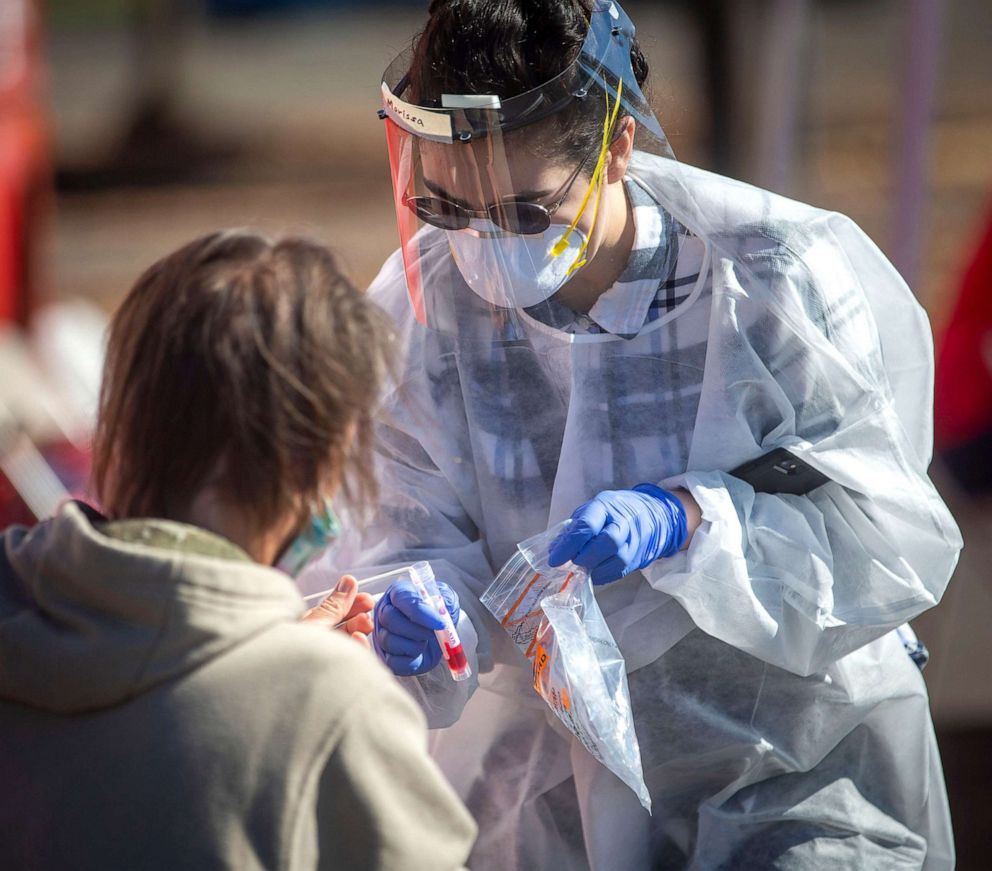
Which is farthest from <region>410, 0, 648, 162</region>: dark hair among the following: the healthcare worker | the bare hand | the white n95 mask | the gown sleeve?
the bare hand

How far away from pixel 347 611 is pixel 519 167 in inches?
25.8

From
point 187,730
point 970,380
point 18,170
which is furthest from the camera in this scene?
point 18,170

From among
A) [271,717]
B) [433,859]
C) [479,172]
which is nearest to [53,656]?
[271,717]

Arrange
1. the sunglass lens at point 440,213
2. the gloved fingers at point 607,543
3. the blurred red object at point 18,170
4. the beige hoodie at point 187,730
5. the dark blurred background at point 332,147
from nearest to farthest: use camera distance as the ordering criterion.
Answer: the beige hoodie at point 187,730 → the gloved fingers at point 607,543 → the sunglass lens at point 440,213 → the dark blurred background at point 332,147 → the blurred red object at point 18,170

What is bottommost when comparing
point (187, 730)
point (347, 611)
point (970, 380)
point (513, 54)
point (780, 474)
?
point (970, 380)

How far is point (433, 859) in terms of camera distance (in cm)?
127

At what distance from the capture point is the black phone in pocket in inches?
72.7

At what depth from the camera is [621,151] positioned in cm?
187

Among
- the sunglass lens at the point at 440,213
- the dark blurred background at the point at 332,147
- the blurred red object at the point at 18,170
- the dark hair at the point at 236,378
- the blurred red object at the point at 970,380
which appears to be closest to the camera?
the dark hair at the point at 236,378

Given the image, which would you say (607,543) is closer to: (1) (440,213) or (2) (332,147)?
(1) (440,213)

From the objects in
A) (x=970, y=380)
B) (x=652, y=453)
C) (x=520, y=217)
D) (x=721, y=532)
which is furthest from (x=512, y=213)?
(x=970, y=380)

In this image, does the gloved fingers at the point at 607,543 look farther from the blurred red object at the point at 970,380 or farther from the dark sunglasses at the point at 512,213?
the blurred red object at the point at 970,380

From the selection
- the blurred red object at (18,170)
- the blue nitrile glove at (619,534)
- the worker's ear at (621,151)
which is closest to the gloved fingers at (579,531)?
the blue nitrile glove at (619,534)

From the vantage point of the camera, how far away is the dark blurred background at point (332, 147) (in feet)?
12.5
